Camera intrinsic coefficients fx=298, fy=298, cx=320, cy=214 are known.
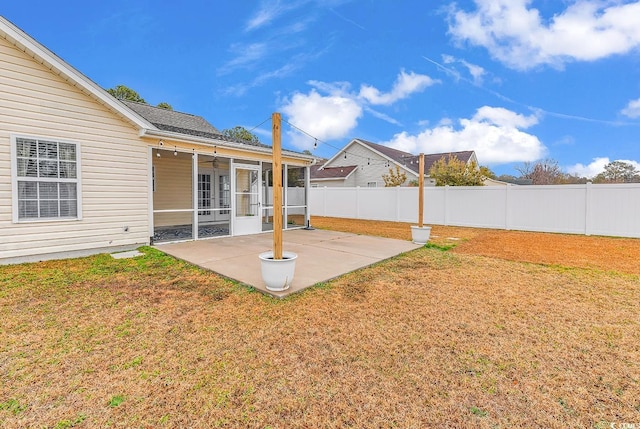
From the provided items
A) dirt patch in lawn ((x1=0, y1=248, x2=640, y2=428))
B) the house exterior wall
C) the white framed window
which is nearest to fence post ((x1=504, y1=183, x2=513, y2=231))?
dirt patch in lawn ((x1=0, y1=248, x2=640, y2=428))

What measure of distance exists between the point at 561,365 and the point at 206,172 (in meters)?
11.9

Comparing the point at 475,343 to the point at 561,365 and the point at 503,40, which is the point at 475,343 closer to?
the point at 561,365

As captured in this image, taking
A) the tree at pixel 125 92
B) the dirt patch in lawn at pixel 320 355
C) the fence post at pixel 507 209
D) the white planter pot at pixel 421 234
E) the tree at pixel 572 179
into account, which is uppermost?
the tree at pixel 125 92

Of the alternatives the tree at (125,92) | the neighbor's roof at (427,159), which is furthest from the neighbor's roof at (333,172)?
the tree at (125,92)

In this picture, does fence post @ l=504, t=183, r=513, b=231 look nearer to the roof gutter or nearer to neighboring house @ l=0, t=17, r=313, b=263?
the roof gutter

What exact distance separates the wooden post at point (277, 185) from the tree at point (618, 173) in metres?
35.5

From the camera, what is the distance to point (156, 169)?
1071 centimetres

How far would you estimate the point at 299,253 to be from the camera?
23.6 feet

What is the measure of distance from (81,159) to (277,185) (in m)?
5.12

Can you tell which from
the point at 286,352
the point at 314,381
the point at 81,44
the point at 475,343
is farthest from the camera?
the point at 81,44

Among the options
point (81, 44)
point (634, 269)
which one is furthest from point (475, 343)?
point (81, 44)

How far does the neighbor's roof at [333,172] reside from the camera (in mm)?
24797

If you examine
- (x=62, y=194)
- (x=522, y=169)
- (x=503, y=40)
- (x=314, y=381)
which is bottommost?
(x=314, y=381)

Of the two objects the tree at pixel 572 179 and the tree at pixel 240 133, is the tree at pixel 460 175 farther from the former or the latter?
the tree at pixel 240 133
